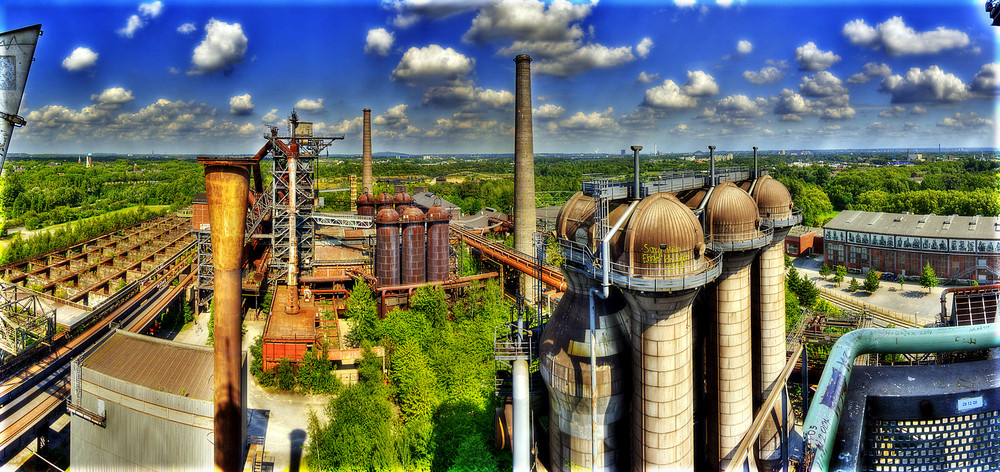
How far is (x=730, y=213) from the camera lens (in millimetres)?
15758

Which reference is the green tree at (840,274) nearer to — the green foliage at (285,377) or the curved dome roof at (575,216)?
the curved dome roof at (575,216)

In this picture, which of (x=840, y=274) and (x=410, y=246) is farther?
(x=840, y=274)

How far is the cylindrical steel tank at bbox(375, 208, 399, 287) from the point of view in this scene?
31953mm

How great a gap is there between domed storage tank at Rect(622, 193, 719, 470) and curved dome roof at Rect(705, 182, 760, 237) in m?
4.11

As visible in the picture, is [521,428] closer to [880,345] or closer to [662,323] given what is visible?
[662,323]

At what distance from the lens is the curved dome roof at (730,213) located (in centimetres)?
1572

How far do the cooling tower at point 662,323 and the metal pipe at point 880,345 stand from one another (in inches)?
243

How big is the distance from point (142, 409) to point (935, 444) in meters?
15.4

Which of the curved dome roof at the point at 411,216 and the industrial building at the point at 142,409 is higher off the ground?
the curved dome roof at the point at 411,216

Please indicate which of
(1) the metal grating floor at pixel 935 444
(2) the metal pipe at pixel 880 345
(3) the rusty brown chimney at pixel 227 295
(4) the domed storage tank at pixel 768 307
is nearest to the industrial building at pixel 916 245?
(4) the domed storage tank at pixel 768 307

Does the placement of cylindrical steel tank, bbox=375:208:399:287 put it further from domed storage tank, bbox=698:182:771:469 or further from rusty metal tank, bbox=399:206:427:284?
domed storage tank, bbox=698:182:771:469

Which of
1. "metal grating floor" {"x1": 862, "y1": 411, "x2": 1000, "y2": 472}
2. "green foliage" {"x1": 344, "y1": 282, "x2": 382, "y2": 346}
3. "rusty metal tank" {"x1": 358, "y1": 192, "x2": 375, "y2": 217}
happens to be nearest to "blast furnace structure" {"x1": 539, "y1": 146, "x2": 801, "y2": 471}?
"metal grating floor" {"x1": 862, "y1": 411, "x2": 1000, "y2": 472}

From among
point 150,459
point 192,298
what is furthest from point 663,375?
point 192,298

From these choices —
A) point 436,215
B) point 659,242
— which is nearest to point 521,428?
point 659,242
